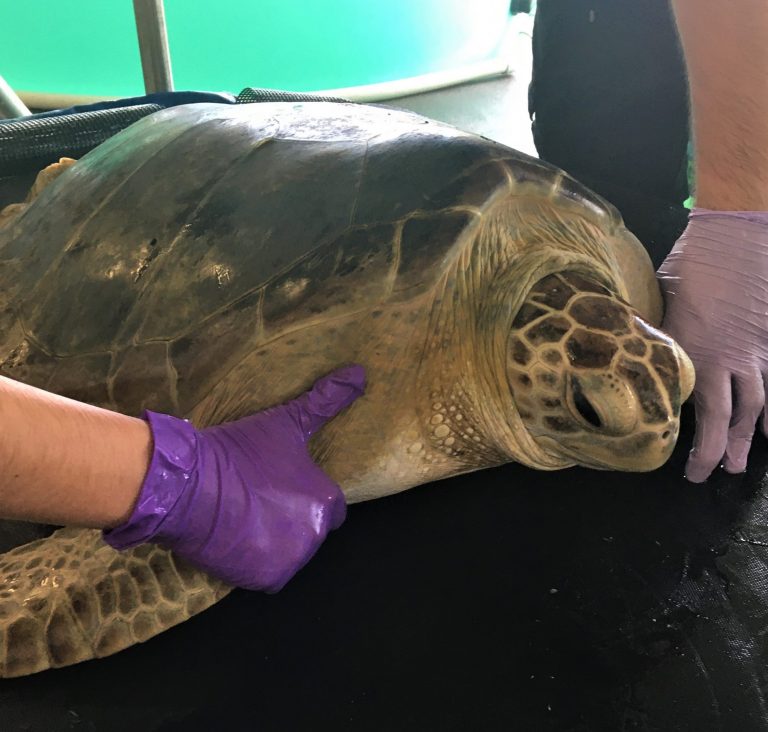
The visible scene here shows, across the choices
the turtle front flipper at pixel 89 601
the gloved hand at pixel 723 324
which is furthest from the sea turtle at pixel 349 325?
the gloved hand at pixel 723 324

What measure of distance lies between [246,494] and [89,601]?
20 cm

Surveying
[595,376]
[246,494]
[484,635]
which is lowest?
[484,635]

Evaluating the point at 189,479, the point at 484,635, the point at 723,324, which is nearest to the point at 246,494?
the point at 189,479

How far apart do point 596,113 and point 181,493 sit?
136 cm

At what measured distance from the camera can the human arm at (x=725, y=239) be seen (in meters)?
0.84

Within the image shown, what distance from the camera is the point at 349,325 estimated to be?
2.41 feet

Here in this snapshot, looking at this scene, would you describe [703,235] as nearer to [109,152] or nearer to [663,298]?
[663,298]

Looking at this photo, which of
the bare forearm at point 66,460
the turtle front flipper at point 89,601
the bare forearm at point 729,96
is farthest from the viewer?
the bare forearm at point 729,96

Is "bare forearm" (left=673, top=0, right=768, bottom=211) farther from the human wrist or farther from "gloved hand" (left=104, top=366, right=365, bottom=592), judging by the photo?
the human wrist

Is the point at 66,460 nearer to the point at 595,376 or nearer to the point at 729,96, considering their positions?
the point at 595,376

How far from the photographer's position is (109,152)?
1.02m

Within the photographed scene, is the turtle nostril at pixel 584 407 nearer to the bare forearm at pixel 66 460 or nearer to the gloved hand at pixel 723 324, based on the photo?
the gloved hand at pixel 723 324

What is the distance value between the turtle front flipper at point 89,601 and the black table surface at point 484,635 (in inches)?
0.9

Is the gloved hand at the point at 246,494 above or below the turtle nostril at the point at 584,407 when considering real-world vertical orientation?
below
